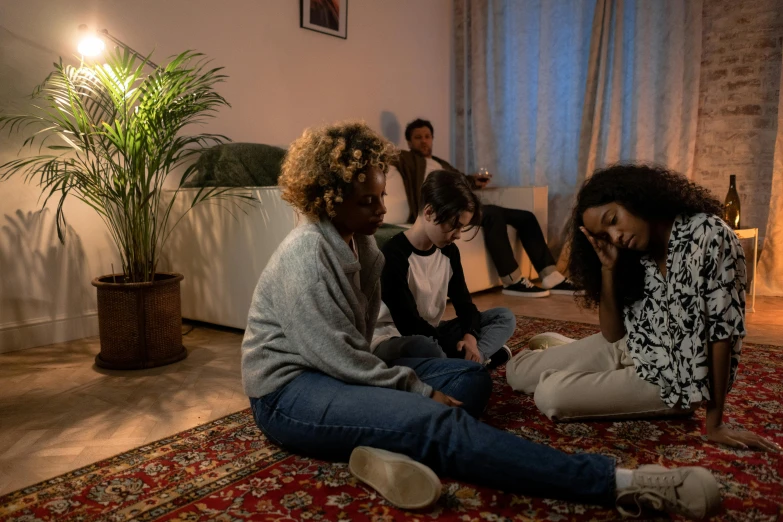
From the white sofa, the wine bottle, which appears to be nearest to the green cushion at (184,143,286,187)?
the white sofa

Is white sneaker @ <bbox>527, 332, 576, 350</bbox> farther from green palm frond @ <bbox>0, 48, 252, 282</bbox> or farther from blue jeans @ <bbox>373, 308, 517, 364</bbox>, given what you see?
green palm frond @ <bbox>0, 48, 252, 282</bbox>

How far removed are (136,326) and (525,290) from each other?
7.43 ft

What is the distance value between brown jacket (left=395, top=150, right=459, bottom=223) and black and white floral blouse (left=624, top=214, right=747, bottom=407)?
2.40 m

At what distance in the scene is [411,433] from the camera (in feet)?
4.17

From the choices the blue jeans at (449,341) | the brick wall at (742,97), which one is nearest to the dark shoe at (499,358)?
the blue jeans at (449,341)

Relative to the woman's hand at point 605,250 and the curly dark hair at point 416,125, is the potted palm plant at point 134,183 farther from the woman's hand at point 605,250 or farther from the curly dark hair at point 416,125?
the curly dark hair at point 416,125

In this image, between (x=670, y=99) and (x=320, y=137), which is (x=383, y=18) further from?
(x=320, y=137)

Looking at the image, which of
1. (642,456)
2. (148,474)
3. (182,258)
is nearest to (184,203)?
(182,258)

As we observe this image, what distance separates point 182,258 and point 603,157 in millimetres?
2949

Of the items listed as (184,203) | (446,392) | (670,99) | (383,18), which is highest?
(383,18)

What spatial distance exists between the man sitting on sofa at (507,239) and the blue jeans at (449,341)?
5.18ft

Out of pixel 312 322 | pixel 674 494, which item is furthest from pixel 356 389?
pixel 674 494

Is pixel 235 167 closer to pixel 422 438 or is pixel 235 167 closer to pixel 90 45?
pixel 90 45

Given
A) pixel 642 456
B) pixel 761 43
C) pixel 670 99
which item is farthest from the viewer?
pixel 670 99
